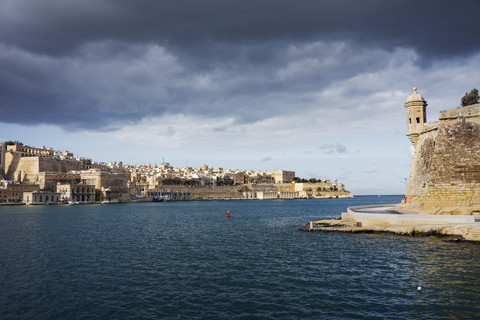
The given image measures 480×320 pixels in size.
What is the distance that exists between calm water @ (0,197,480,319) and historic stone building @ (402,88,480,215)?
3237 mm

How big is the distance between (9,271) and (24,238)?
11.1 metres

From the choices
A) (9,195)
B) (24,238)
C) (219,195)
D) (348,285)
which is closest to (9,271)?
(24,238)

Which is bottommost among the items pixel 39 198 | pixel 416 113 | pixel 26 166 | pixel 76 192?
pixel 39 198

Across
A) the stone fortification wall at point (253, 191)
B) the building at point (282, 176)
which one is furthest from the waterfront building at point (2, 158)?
the building at point (282, 176)

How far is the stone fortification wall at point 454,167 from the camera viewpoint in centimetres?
1972

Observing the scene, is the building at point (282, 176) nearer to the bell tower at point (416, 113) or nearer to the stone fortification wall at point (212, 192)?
the stone fortification wall at point (212, 192)

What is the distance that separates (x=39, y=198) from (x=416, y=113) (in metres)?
87.3

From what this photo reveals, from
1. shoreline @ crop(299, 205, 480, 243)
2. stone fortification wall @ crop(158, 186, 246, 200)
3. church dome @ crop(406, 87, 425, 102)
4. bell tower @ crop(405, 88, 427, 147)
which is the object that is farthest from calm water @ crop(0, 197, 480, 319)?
stone fortification wall @ crop(158, 186, 246, 200)

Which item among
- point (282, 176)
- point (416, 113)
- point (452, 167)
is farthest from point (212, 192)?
point (452, 167)

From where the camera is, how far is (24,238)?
77.2 ft

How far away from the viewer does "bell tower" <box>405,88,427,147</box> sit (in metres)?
25.1

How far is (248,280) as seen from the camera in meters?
12.1

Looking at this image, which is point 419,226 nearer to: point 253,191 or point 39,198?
point 39,198

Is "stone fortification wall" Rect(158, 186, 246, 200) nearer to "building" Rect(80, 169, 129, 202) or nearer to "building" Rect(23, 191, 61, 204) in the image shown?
"building" Rect(80, 169, 129, 202)
